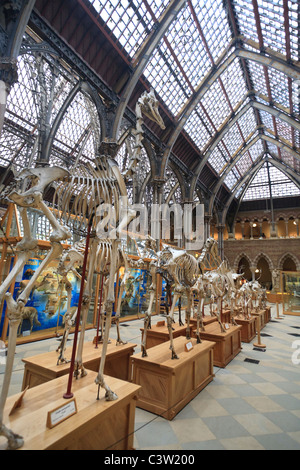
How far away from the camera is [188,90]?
52.5 feet

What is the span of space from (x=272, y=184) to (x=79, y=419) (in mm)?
34211

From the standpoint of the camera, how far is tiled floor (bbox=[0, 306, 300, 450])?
9.25 ft

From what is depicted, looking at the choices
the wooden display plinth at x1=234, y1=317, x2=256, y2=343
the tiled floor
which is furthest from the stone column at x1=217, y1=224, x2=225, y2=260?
the tiled floor

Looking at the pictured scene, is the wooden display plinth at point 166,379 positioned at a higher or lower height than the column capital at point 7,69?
lower

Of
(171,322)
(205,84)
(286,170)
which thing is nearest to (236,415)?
(171,322)

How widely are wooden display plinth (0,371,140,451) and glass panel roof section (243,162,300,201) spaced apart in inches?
1318

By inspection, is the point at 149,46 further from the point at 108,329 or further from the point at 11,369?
the point at 11,369

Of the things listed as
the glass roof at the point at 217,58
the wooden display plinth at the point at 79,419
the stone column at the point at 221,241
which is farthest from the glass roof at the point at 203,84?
the wooden display plinth at the point at 79,419

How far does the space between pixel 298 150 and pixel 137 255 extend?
2008 cm

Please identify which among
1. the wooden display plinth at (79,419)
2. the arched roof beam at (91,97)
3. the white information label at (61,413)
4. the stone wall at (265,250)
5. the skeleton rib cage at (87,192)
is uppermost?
the arched roof beam at (91,97)

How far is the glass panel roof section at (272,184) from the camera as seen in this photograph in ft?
99.9

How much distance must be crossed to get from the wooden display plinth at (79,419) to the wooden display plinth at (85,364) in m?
0.39

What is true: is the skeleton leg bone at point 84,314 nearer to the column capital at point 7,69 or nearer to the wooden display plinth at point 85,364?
the wooden display plinth at point 85,364
